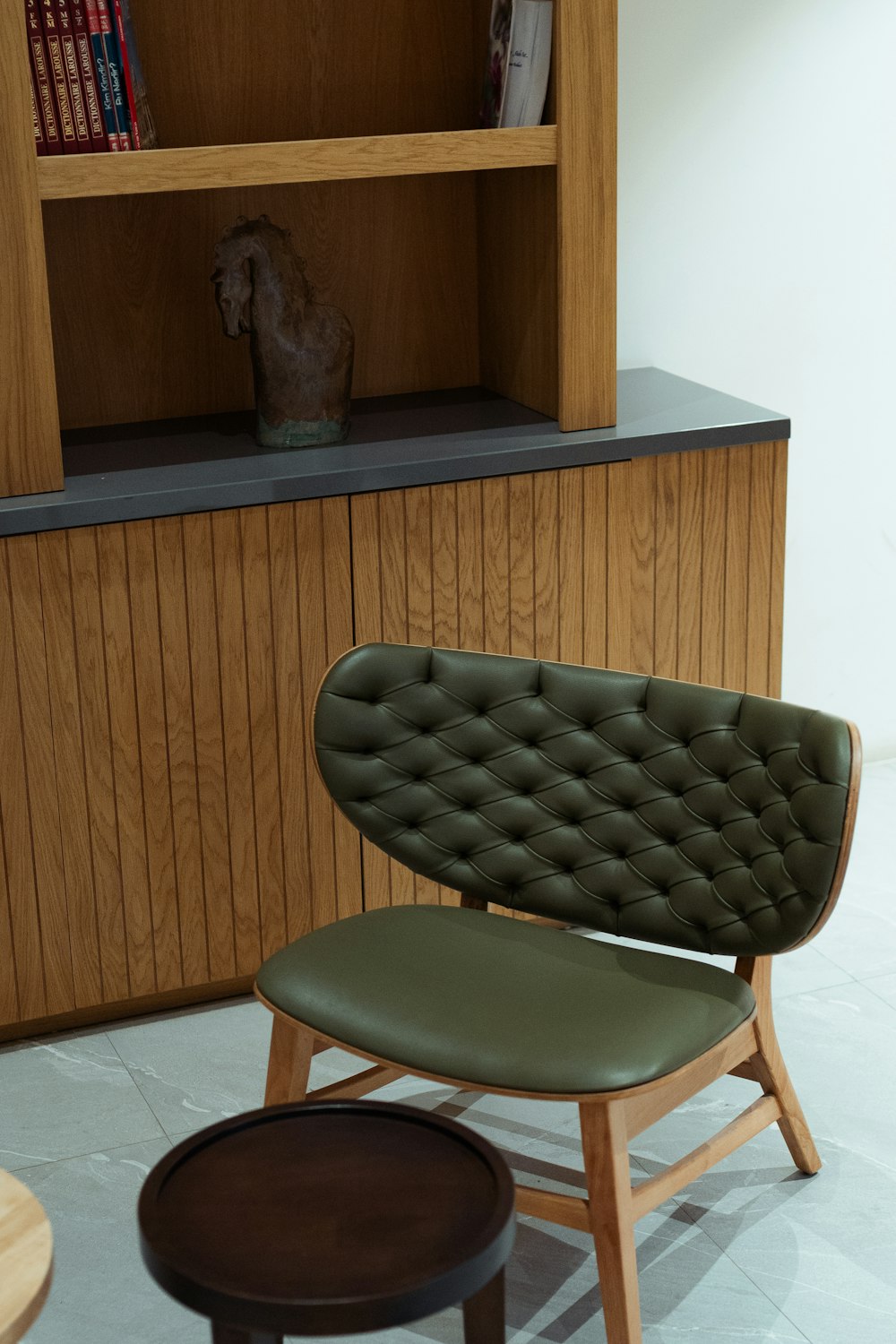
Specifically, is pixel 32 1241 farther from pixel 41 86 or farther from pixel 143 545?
pixel 41 86

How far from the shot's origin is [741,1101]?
2443 millimetres

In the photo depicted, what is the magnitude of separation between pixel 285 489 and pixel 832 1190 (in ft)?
4.25

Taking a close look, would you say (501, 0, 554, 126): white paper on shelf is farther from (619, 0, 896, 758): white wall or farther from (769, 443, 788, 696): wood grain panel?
(769, 443, 788, 696): wood grain panel

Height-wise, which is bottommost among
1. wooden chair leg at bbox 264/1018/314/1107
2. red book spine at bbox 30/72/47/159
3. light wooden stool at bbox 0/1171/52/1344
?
wooden chair leg at bbox 264/1018/314/1107

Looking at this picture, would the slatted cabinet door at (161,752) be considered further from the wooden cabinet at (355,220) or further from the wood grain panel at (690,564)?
the wood grain panel at (690,564)

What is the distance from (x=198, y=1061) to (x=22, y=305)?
1.20 m

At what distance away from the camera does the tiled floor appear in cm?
201

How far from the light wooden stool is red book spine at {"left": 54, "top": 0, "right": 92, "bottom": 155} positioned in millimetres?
1558

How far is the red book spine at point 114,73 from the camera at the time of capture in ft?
7.90

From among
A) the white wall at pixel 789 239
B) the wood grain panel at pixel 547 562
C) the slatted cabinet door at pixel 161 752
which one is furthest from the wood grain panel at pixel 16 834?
the white wall at pixel 789 239

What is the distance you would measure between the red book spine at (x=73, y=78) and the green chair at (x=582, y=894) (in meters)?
0.91

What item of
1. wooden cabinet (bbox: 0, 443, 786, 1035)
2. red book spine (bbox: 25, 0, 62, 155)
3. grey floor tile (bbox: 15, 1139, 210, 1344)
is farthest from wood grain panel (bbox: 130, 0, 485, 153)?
grey floor tile (bbox: 15, 1139, 210, 1344)

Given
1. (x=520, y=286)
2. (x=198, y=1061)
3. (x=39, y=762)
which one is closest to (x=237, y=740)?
(x=39, y=762)

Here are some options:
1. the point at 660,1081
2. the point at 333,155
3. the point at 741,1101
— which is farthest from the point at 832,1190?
the point at 333,155
